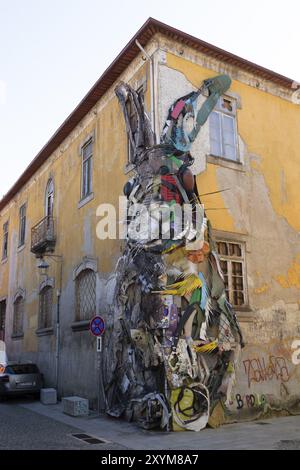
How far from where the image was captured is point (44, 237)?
17109mm

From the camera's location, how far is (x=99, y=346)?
1192cm

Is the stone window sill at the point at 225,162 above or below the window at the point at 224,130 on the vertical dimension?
below

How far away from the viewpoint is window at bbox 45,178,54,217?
59.7 feet

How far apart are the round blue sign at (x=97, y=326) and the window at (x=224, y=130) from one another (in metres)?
4.93

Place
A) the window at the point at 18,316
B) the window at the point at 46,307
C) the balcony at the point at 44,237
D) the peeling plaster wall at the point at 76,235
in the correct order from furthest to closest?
the window at the point at 18,316
the window at the point at 46,307
the balcony at the point at 44,237
the peeling plaster wall at the point at 76,235

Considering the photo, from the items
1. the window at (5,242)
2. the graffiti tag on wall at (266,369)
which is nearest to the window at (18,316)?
the window at (5,242)

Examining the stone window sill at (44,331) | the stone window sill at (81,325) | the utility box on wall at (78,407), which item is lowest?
the utility box on wall at (78,407)

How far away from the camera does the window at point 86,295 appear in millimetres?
13992

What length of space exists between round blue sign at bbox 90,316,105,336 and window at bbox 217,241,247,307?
3.05m

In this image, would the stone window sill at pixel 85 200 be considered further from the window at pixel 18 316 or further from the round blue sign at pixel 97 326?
the window at pixel 18 316

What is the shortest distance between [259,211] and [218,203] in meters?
1.52
